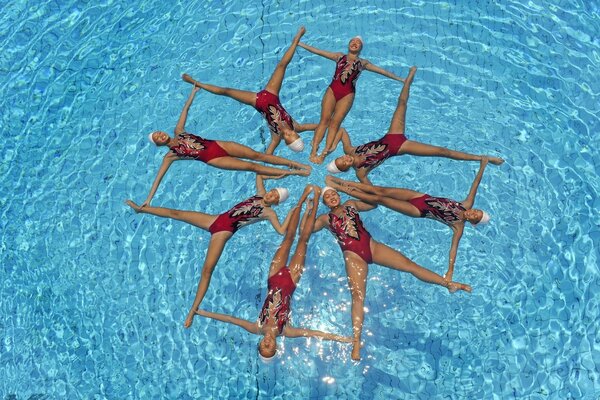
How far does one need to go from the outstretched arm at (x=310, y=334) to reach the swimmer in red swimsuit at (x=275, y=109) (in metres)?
2.37

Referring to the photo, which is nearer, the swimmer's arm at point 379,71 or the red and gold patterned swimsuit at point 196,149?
the red and gold patterned swimsuit at point 196,149

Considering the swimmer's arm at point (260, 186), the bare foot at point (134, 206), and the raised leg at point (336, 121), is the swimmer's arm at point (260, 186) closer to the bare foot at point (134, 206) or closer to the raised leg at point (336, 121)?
the raised leg at point (336, 121)

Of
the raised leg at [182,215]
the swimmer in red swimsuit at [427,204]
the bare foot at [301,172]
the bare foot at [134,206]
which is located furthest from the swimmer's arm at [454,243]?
the bare foot at [134,206]

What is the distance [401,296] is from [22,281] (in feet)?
17.1

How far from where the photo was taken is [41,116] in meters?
9.56

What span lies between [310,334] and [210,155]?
2685 millimetres

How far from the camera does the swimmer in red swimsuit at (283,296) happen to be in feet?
23.6

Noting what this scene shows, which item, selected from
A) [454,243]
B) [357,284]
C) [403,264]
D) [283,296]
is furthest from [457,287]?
[283,296]

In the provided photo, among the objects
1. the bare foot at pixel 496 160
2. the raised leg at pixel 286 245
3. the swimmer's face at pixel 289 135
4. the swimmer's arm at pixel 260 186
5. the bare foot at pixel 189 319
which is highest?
the bare foot at pixel 496 160

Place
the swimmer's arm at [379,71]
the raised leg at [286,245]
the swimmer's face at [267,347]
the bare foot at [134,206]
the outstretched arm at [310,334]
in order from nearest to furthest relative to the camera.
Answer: the swimmer's face at [267,347], the outstretched arm at [310,334], the raised leg at [286,245], the bare foot at [134,206], the swimmer's arm at [379,71]

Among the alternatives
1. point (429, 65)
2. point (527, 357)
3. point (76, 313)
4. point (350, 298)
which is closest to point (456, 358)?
point (527, 357)

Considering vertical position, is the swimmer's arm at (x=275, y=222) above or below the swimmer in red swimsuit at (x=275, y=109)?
below

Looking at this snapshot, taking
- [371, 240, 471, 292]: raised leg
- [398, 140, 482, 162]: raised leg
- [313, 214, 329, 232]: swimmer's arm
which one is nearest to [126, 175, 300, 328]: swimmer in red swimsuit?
[313, 214, 329, 232]: swimmer's arm

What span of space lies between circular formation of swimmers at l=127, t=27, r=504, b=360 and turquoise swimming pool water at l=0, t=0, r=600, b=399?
1.85 feet
